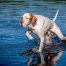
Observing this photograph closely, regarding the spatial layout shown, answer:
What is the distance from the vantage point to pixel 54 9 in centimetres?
1711

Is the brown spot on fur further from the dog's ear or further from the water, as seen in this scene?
the water

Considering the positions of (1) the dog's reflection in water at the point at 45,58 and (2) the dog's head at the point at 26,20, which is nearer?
(1) the dog's reflection in water at the point at 45,58

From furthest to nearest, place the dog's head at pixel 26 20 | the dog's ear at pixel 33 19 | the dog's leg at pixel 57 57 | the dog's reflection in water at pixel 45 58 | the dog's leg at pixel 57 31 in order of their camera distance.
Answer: the dog's leg at pixel 57 31 < the dog's ear at pixel 33 19 < the dog's head at pixel 26 20 < the dog's leg at pixel 57 57 < the dog's reflection in water at pixel 45 58

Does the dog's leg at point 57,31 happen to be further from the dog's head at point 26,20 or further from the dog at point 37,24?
the dog's head at point 26,20

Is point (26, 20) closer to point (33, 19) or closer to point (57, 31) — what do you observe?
point (33, 19)

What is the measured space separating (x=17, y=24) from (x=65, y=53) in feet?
15.1

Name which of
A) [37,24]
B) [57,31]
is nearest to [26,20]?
[37,24]

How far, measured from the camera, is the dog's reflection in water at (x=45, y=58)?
8.02 metres

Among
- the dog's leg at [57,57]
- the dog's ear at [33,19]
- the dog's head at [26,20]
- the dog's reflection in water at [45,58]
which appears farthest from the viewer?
the dog's ear at [33,19]

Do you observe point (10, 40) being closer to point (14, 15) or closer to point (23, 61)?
point (23, 61)

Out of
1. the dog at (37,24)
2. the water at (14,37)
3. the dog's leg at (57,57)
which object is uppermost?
the dog at (37,24)

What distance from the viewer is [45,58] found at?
858 centimetres

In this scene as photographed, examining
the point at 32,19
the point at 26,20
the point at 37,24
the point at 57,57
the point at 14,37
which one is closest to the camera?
the point at 57,57

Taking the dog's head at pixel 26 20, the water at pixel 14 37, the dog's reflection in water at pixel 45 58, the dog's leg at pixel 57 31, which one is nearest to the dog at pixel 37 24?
the dog's head at pixel 26 20
